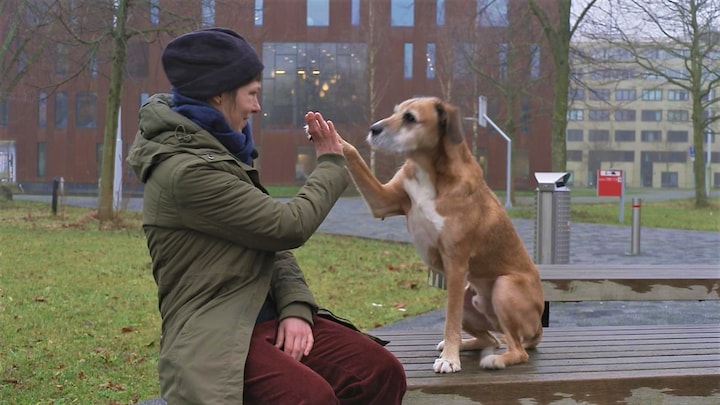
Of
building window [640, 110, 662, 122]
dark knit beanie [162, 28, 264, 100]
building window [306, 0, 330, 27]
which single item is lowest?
dark knit beanie [162, 28, 264, 100]

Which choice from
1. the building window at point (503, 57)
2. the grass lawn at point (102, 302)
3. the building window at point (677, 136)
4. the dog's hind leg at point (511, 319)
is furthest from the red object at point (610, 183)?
the building window at point (677, 136)

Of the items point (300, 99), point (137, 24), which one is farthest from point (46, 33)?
point (300, 99)

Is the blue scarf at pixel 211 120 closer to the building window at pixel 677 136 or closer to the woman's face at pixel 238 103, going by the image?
the woman's face at pixel 238 103

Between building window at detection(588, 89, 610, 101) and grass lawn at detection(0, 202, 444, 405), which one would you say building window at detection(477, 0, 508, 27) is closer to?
building window at detection(588, 89, 610, 101)

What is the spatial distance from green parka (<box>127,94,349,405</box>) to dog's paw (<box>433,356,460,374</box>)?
0.85 m

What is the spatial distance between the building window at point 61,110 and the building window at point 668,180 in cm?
6211

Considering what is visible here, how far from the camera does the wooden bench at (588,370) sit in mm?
2598

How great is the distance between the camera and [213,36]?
88.0 inches

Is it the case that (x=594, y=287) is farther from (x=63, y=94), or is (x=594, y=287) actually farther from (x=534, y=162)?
(x=63, y=94)

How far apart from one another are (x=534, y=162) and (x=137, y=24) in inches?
1267

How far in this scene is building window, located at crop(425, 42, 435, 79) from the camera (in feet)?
128

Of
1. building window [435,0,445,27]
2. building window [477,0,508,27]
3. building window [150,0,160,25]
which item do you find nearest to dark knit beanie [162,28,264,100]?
building window [150,0,160,25]

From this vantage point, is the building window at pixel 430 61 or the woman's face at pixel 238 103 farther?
the building window at pixel 430 61

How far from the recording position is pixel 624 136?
76.2 metres
